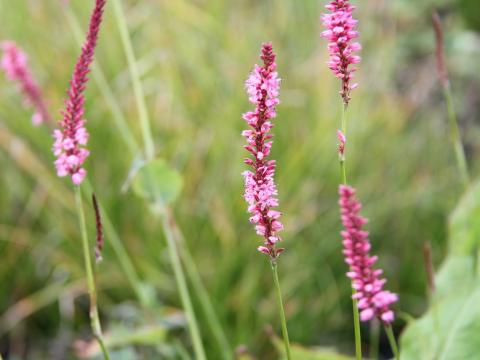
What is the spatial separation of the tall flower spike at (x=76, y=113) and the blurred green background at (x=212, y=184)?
1067mm

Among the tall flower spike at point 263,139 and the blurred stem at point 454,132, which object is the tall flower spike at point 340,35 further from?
the blurred stem at point 454,132

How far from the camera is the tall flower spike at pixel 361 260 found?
95cm

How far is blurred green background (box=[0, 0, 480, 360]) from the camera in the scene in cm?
327

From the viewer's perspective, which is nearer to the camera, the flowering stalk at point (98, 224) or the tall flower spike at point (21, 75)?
the flowering stalk at point (98, 224)

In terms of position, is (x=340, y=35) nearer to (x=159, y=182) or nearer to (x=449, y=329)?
(x=449, y=329)

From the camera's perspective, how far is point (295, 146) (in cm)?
385

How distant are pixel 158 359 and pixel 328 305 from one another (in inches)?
36.7

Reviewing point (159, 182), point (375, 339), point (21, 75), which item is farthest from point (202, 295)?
point (375, 339)

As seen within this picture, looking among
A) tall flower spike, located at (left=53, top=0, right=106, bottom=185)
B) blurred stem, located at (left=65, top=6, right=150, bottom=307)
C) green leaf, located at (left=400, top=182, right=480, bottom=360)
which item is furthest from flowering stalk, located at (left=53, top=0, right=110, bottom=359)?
green leaf, located at (left=400, top=182, right=480, bottom=360)

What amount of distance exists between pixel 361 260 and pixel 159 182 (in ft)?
4.48

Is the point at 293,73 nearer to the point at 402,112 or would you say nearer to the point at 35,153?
the point at 402,112

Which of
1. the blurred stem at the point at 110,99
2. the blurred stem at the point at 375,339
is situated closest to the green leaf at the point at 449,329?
the blurred stem at the point at 375,339

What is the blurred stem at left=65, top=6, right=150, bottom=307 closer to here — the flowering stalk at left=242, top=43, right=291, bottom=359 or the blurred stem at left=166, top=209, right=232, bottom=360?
the blurred stem at left=166, top=209, right=232, bottom=360

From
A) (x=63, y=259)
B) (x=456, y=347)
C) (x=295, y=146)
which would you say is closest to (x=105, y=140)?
(x=63, y=259)
